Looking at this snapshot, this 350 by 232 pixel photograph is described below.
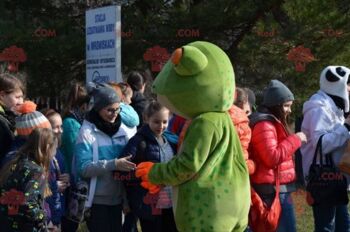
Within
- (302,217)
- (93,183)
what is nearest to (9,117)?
(93,183)

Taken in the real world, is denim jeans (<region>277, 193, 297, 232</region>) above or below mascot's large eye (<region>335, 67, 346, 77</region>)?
below

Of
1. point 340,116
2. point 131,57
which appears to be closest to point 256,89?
point 131,57

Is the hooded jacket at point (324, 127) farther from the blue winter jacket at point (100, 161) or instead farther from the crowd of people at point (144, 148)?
the blue winter jacket at point (100, 161)

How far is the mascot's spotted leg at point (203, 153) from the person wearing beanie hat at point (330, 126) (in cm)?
145

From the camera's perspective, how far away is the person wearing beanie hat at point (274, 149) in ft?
15.9

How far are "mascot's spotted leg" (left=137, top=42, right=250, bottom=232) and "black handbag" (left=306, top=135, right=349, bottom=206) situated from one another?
1379mm

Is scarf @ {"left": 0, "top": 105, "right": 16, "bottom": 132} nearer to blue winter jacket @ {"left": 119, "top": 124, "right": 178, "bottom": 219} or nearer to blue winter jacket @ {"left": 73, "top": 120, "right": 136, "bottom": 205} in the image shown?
blue winter jacket @ {"left": 73, "top": 120, "right": 136, "bottom": 205}

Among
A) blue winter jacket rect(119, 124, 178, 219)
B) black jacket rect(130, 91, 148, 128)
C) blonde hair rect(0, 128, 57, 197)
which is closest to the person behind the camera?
blonde hair rect(0, 128, 57, 197)

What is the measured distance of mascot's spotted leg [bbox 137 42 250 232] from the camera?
12.1ft
